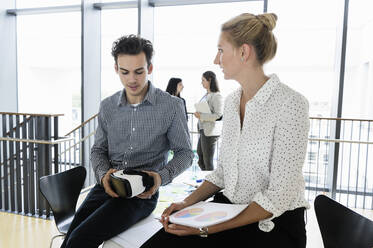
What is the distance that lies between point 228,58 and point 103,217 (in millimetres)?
812

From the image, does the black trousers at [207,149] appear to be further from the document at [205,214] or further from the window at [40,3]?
the window at [40,3]

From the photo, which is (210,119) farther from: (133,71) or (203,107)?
(133,71)

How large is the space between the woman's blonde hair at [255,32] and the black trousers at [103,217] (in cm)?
82

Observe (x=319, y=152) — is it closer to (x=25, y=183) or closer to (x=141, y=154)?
(x=141, y=154)

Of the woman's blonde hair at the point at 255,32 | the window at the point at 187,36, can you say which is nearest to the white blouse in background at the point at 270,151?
the woman's blonde hair at the point at 255,32

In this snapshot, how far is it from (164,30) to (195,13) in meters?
0.55

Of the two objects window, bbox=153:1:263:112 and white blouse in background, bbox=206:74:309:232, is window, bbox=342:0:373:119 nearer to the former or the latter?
window, bbox=153:1:263:112

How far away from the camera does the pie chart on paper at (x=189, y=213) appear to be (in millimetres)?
1099

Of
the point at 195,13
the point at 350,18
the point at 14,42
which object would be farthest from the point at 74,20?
the point at 350,18

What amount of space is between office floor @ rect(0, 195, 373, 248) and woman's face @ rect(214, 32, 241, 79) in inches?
81.2

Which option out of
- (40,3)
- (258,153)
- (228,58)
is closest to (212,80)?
(228,58)

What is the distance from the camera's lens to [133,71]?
1.52m

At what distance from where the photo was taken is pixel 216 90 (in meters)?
3.87

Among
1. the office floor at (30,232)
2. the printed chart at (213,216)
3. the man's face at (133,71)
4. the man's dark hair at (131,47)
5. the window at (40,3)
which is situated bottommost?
the office floor at (30,232)
